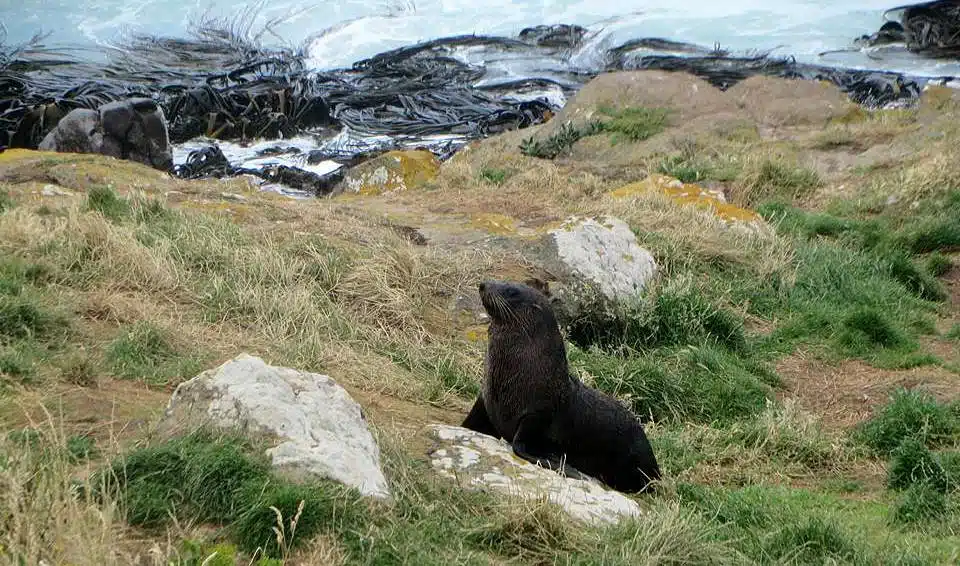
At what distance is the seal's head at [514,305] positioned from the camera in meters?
5.52

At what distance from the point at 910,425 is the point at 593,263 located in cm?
277

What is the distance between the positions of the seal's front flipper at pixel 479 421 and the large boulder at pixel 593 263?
105 inches

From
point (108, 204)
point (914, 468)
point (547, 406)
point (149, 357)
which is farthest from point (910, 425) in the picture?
point (108, 204)

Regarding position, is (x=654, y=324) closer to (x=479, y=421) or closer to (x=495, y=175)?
(x=479, y=421)

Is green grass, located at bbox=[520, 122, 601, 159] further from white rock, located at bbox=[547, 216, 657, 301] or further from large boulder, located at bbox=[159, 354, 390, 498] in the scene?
large boulder, located at bbox=[159, 354, 390, 498]

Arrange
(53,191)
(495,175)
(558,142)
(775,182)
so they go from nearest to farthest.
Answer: (53,191), (775,182), (495,175), (558,142)

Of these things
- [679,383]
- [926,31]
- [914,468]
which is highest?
[914,468]

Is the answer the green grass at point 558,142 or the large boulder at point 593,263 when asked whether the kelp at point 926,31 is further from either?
the large boulder at point 593,263

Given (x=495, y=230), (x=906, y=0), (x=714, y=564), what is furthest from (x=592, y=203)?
(x=906, y=0)

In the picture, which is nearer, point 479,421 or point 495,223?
point 479,421

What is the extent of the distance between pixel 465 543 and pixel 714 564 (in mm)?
930

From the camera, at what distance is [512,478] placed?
4438mm

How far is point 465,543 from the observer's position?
379 centimetres

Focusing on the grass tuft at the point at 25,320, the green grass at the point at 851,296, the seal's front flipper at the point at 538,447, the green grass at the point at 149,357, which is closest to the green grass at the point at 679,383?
the green grass at the point at 851,296
